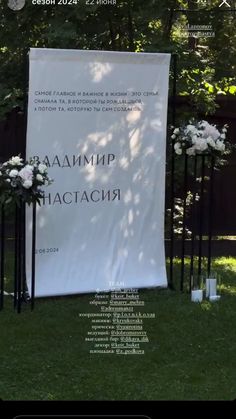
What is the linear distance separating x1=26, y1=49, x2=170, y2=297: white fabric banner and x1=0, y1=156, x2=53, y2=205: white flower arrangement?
0.98 feet

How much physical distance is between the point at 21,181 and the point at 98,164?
75cm

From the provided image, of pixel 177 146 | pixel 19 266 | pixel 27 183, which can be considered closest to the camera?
pixel 27 183

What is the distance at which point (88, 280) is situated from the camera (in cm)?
452

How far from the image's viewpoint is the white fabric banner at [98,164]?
167 inches

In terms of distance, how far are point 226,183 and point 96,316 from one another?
380 centimetres

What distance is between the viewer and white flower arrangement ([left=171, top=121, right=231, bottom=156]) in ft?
14.7

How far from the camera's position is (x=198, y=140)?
4.45 metres

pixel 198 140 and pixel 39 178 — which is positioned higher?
pixel 198 140

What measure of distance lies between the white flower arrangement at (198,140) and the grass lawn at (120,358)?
1.14 meters

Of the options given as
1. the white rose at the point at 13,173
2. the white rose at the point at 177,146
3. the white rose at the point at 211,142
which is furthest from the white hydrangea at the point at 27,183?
the white rose at the point at 211,142

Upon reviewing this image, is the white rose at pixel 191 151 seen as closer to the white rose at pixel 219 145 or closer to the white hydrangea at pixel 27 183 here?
the white rose at pixel 219 145

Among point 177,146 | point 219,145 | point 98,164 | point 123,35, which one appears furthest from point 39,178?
point 123,35

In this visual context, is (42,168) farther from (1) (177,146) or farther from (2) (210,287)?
(2) (210,287)

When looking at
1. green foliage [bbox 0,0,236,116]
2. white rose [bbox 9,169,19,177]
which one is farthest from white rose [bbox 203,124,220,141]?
white rose [bbox 9,169,19,177]
